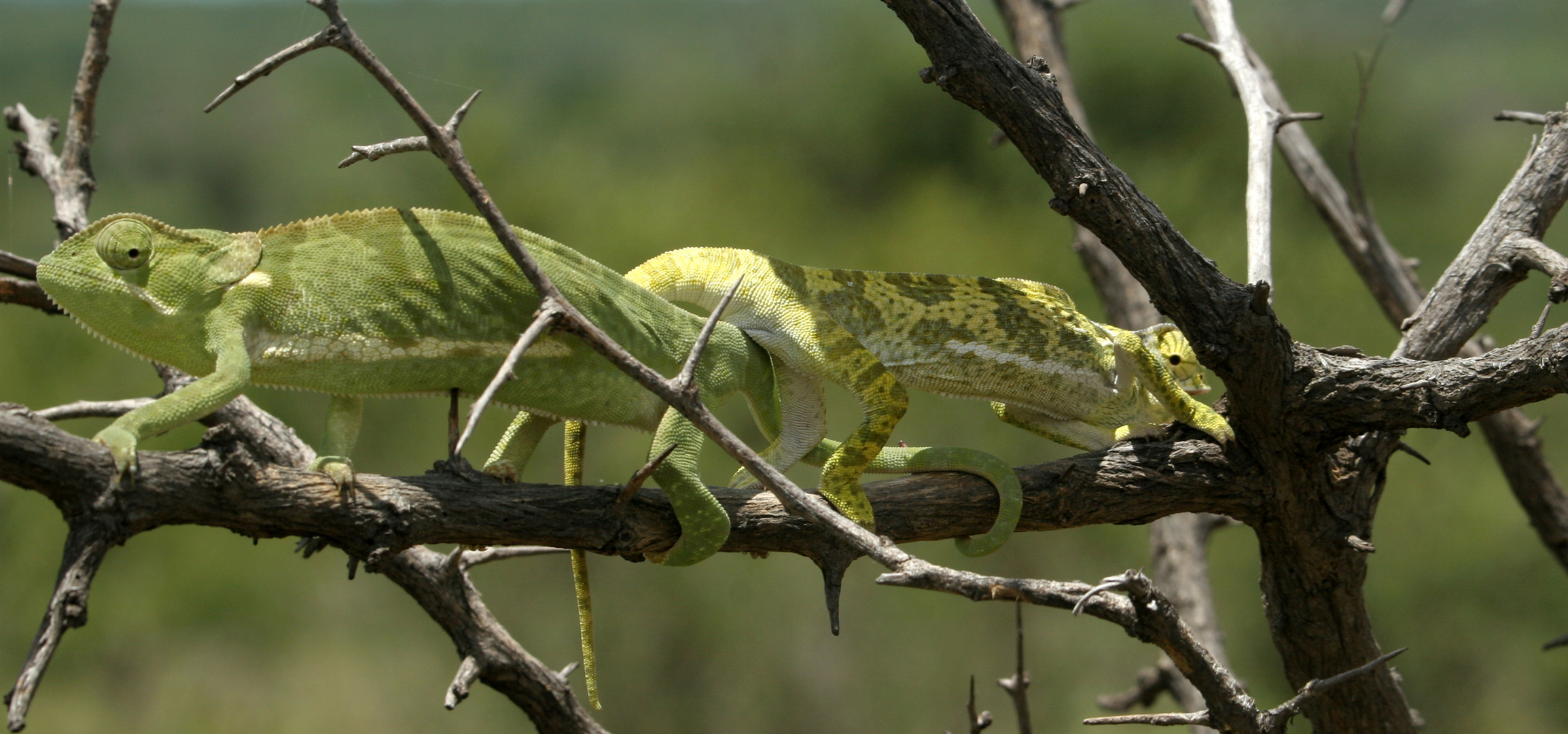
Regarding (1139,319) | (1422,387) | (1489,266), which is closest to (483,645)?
(1422,387)

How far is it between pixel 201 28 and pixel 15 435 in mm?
11643

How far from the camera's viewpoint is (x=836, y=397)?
27.1 ft

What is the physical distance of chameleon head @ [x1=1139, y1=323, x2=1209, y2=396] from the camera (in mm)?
2152

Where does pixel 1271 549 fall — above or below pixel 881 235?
below

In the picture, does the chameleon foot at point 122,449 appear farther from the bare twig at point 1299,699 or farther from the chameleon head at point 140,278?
the bare twig at point 1299,699

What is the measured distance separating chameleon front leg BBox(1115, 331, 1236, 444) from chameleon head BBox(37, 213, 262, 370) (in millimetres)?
1440

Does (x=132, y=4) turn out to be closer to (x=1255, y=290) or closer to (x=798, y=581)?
(x=798, y=581)

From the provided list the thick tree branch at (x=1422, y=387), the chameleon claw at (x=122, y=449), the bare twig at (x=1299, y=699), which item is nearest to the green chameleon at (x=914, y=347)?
the thick tree branch at (x=1422, y=387)

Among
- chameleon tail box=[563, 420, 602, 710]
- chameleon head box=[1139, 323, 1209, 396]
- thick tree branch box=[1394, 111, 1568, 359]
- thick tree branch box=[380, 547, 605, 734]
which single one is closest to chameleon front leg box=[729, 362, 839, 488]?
chameleon tail box=[563, 420, 602, 710]

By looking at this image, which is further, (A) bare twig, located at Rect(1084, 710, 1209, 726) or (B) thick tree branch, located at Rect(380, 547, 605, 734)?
(B) thick tree branch, located at Rect(380, 547, 605, 734)

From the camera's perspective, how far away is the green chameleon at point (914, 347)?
178cm

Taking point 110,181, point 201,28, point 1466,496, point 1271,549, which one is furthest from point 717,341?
point 201,28

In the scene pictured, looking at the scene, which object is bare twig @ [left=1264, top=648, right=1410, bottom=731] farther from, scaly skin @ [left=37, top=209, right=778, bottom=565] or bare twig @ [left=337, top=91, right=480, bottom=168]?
bare twig @ [left=337, top=91, right=480, bottom=168]

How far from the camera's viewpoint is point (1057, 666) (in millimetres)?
8227
